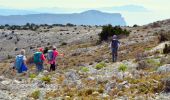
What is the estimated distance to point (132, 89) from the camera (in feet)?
66.2

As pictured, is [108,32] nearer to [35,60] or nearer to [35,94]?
Result: [35,60]

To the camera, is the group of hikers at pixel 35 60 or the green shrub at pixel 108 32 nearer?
the group of hikers at pixel 35 60

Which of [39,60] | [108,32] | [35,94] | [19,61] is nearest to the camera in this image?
[35,94]

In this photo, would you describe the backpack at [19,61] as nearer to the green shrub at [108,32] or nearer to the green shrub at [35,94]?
the green shrub at [35,94]

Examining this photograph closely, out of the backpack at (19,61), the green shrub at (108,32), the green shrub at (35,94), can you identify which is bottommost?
the green shrub at (108,32)

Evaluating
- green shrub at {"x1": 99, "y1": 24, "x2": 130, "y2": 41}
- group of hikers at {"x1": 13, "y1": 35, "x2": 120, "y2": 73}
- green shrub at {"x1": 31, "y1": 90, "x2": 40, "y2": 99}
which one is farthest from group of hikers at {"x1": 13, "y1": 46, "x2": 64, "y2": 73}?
green shrub at {"x1": 99, "y1": 24, "x2": 130, "y2": 41}

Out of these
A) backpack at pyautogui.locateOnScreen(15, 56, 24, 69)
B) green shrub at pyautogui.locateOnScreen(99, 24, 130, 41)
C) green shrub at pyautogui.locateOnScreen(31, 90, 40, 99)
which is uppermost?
backpack at pyautogui.locateOnScreen(15, 56, 24, 69)

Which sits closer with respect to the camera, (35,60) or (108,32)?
(35,60)

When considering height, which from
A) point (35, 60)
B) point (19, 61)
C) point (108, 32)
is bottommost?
point (108, 32)

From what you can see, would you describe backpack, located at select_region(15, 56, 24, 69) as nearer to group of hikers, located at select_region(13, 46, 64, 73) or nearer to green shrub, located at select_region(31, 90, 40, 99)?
group of hikers, located at select_region(13, 46, 64, 73)

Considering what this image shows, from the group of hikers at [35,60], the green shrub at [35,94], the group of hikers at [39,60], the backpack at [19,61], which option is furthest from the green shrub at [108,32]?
the green shrub at [35,94]

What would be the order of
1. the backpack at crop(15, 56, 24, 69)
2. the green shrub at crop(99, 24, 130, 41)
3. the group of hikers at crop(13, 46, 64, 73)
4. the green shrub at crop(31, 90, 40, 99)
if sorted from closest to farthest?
the green shrub at crop(31, 90, 40, 99) < the backpack at crop(15, 56, 24, 69) < the group of hikers at crop(13, 46, 64, 73) < the green shrub at crop(99, 24, 130, 41)

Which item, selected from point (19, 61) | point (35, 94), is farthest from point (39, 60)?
point (35, 94)

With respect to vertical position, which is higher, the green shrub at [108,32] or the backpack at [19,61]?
the backpack at [19,61]
